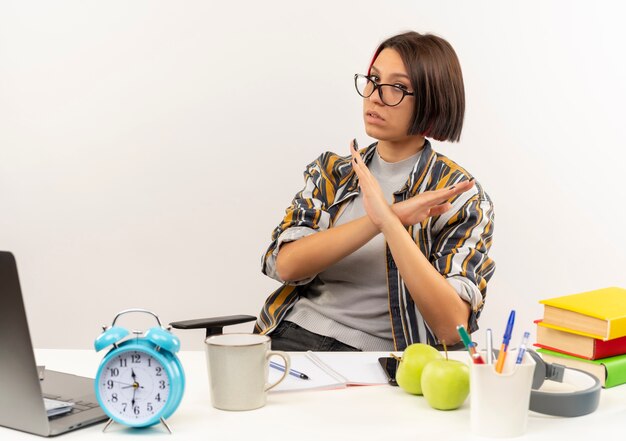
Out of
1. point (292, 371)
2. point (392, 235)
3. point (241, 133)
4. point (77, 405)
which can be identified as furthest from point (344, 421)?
point (241, 133)

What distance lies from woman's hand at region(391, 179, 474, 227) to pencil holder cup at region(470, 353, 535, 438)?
2.70ft

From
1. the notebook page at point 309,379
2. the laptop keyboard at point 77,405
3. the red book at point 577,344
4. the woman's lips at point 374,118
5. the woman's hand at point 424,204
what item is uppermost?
the woman's lips at point 374,118

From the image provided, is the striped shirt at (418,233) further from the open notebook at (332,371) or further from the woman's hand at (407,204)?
the open notebook at (332,371)

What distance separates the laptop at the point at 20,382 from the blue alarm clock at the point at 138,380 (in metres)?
0.07

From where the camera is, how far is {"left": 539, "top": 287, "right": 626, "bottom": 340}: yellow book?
1.45m

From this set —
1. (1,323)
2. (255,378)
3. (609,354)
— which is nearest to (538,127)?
(609,354)

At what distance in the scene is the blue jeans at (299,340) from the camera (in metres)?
2.13

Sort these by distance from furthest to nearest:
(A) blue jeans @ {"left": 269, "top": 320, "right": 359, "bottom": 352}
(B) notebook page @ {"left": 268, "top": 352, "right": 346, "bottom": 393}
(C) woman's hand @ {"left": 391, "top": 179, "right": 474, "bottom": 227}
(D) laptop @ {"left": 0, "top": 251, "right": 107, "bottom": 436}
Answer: (A) blue jeans @ {"left": 269, "top": 320, "right": 359, "bottom": 352} → (C) woman's hand @ {"left": 391, "top": 179, "right": 474, "bottom": 227} → (B) notebook page @ {"left": 268, "top": 352, "right": 346, "bottom": 393} → (D) laptop @ {"left": 0, "top": 251, "right": 107, "bottom": 436}

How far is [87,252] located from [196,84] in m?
A: 0.82

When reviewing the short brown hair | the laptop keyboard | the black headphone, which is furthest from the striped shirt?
the laptop keyboard

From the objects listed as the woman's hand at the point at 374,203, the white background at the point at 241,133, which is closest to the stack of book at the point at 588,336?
the woman's hand at the point at 374,203

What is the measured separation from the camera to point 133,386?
47.4 inches

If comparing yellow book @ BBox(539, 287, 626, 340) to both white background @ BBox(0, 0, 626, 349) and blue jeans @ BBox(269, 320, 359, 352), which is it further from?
white background @ BBox(0, 0, 626, 349)

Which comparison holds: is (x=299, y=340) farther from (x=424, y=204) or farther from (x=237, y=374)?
(x=237, y=374)
